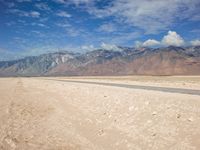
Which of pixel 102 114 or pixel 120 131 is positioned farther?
pixel 102 114

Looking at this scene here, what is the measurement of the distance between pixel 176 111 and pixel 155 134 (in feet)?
8.41

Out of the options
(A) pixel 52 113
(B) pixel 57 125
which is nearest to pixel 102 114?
(B) pixel 57 125

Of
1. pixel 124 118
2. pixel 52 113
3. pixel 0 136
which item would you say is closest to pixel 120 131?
pixel 124 118

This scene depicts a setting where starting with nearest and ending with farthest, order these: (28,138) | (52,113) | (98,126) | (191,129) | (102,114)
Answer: (191,129) < (28,138) < (98,126) < (102,114) < (52,113)

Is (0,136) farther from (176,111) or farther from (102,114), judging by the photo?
(176,111)

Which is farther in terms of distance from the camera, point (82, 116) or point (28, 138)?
point (82, 116)

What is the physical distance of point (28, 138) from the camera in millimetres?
12516

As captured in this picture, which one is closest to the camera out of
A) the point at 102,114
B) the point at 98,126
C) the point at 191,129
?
the point at 191,129

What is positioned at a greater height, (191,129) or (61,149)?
(191,129)

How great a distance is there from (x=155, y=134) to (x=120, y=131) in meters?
2.22

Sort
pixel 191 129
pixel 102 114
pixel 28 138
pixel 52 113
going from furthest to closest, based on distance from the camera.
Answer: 1. pixel 52 113
2. pixel 102 114
3. pixel 28 138
4. pixel 191 129

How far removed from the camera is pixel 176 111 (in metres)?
13.1

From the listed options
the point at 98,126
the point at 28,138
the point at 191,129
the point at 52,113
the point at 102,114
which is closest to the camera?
the point at 191,129

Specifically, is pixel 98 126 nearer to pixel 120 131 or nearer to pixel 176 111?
pixel 120 131
